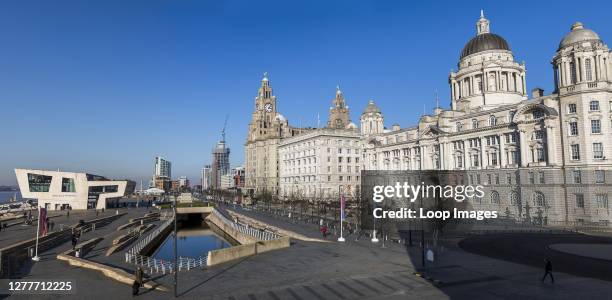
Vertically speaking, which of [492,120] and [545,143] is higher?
[492,120]

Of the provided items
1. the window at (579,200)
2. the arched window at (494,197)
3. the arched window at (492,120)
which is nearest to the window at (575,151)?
the window at (579,200)

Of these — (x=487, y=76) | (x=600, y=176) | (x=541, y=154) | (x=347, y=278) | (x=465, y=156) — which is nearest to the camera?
(x=347, y=278)

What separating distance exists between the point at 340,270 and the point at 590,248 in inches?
1117

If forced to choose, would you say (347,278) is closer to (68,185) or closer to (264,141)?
(68,185)

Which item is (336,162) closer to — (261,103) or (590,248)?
(261,103)

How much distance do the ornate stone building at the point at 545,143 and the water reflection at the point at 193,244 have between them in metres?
53.5

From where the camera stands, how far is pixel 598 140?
6312 cm

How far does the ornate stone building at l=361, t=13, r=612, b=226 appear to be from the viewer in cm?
6303

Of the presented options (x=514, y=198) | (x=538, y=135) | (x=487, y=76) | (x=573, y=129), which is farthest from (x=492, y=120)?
(x=487, y=76)

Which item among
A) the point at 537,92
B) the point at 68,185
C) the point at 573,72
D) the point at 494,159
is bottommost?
the point at 68,185

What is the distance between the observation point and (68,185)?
99875mm

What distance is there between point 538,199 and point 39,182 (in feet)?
362

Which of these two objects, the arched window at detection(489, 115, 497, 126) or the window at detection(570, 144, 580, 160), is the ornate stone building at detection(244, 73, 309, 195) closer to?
the arched window at detection(489, 115, 497, 126)

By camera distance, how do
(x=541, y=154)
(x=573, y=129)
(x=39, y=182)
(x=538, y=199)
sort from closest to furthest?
(x=573, y=129), (x=538, y=199), (x=541, y=154), (x=39, y=182)
